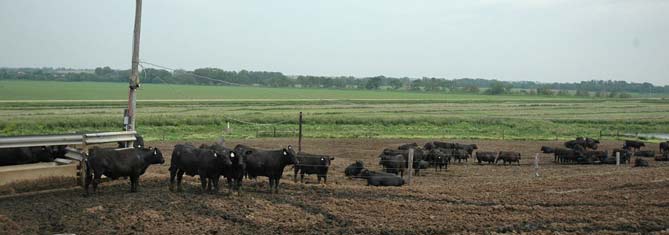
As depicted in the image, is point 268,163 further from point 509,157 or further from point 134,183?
point 509,157

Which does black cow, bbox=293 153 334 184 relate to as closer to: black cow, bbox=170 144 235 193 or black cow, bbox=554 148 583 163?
black cow, bbox=170 144 235 193

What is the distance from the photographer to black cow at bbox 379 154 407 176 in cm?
2322

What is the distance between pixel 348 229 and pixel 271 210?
2.28 m

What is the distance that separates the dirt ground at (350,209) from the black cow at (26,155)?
5.38ft

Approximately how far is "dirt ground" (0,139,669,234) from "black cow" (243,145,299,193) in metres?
0.47

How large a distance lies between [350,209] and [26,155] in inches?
340

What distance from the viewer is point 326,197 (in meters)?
15.0

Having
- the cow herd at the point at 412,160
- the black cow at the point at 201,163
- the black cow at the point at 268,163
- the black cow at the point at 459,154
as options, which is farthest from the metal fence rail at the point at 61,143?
the black cow at the point at 459,154

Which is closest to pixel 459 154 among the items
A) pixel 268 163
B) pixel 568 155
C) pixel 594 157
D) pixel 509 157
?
pixel 509 157

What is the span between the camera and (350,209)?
13453 millimetres

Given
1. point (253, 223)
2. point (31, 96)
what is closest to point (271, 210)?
point (253, 223)

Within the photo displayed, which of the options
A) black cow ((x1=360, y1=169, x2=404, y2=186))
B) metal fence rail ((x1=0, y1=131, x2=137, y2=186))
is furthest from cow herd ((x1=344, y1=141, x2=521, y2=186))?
metal fence rail ((x1=0, y1=131, x2=137, y2=186))

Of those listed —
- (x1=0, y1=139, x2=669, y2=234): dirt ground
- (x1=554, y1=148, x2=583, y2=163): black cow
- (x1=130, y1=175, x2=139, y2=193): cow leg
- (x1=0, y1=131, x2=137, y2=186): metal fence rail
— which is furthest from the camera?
(x1=554, y1=148, x2=583, y2=163): black cow

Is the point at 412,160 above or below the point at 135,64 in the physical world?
below
